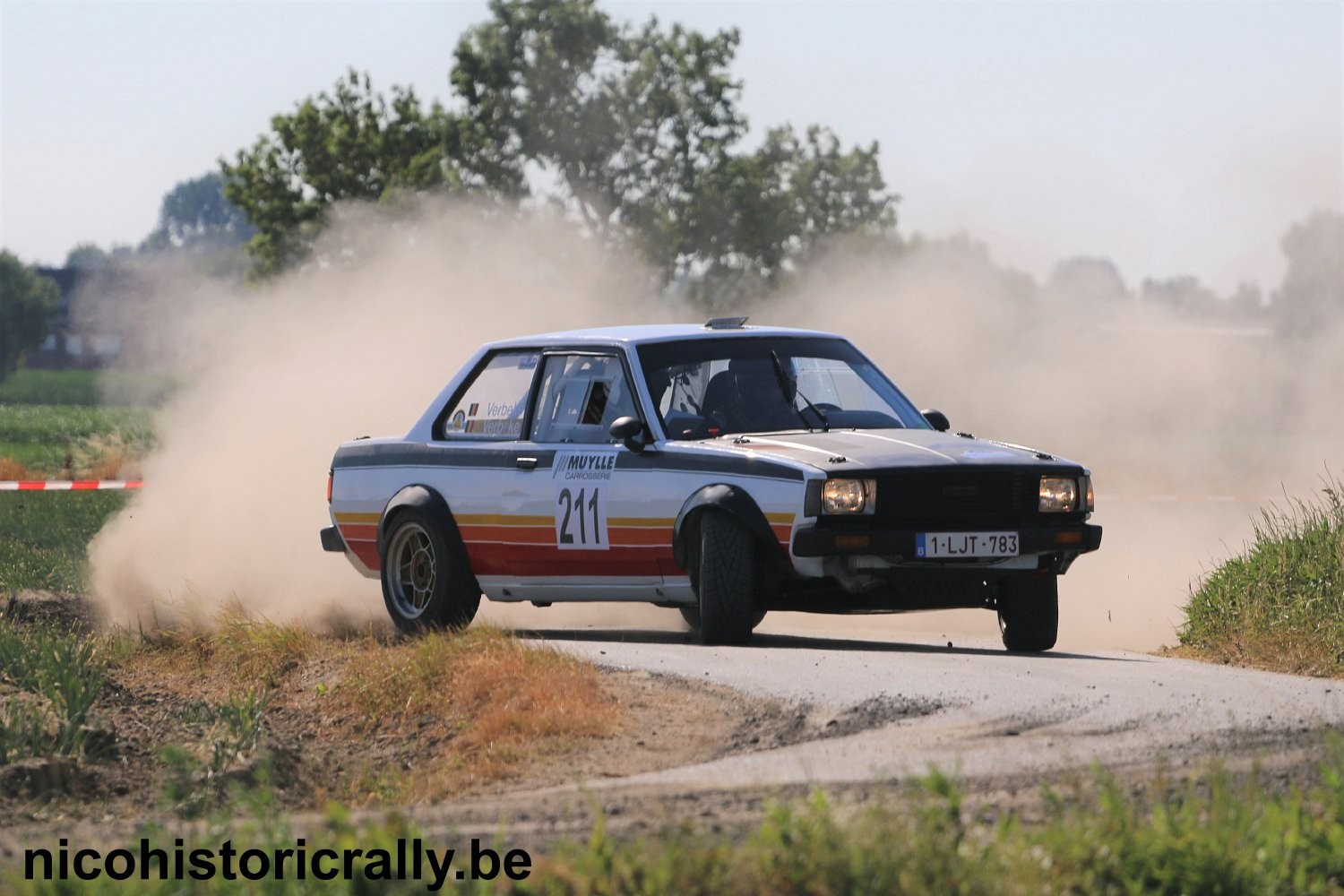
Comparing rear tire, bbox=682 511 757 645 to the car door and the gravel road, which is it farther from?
the car door

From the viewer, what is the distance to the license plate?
10.7 metres

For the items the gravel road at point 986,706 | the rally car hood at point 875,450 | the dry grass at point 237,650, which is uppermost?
the rally car hood at point 875,450

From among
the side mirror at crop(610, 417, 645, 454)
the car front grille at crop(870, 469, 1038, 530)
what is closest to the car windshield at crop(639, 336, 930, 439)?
the side mirror at crop(610, 417, 645, 454)

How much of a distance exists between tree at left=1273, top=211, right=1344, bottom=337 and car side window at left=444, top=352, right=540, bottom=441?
56.8m

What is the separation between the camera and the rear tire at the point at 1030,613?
446 inches

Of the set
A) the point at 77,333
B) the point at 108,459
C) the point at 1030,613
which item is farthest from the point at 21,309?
the point at 1030,613

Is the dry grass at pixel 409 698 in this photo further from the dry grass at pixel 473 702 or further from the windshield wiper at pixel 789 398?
the windshield wiper at pixel 789 398

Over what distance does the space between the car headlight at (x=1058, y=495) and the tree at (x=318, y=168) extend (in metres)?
51.1

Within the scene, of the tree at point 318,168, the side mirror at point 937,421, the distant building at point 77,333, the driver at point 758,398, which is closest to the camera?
the driver at point 758,398

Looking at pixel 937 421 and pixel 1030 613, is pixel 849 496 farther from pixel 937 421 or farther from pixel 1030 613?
pixel 937 421

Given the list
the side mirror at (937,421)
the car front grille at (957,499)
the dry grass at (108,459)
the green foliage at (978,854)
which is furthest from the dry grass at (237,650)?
the dry grass at (108,459)

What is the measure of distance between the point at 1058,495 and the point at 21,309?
117m

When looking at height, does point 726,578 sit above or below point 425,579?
above

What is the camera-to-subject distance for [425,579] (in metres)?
12.8
